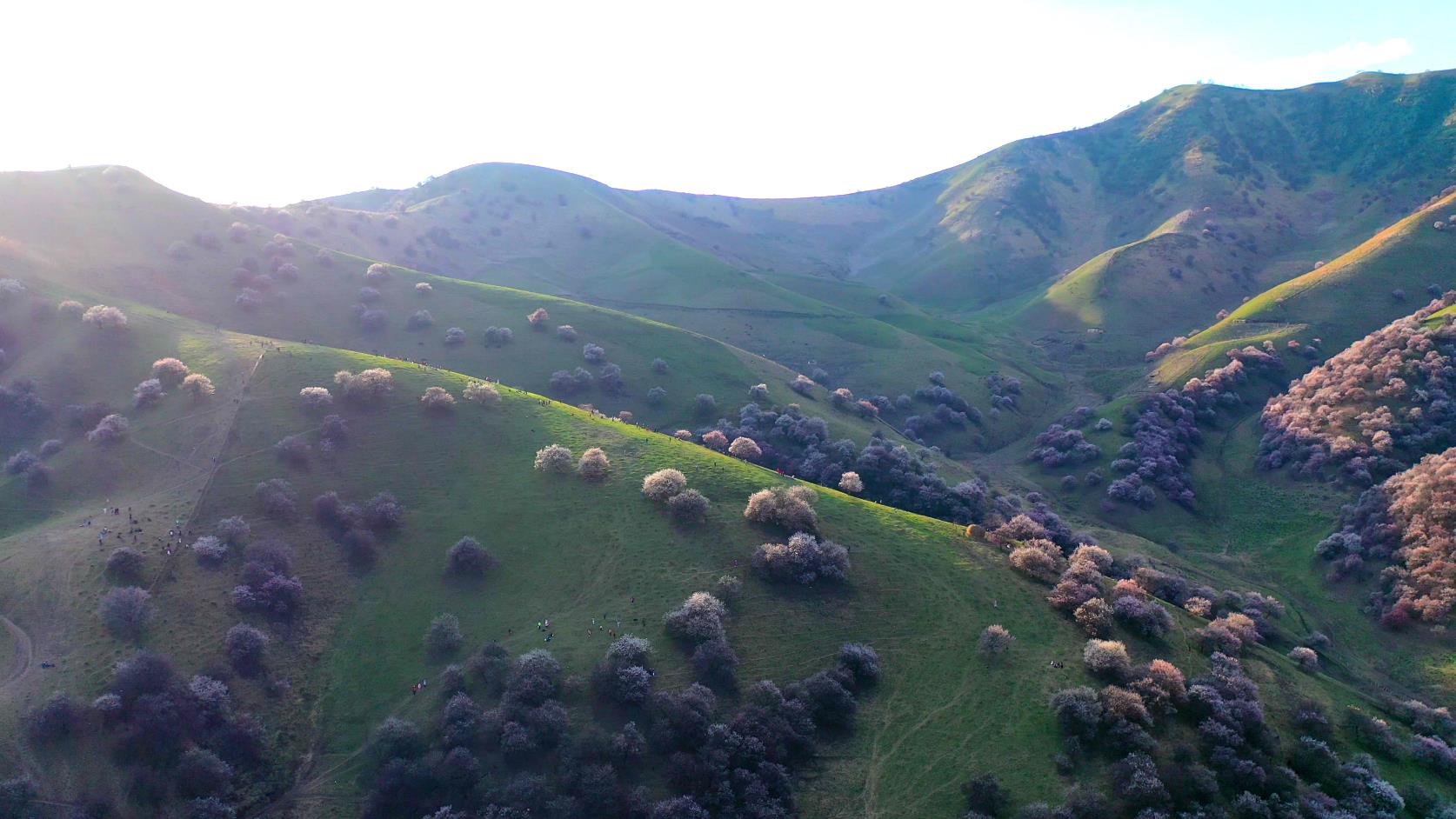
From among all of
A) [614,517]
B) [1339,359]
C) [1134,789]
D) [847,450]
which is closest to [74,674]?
[614,517]

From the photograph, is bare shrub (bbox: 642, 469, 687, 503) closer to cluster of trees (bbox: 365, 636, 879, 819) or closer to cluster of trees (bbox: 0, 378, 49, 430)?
cluster of trees (bbox: 365, 636, 879, 819)

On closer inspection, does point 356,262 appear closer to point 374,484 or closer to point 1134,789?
point 374,484

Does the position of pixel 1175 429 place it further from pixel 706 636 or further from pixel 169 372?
pixel 169 372

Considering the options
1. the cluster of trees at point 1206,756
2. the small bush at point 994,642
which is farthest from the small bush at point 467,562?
the cluster of trees at point 1206,756

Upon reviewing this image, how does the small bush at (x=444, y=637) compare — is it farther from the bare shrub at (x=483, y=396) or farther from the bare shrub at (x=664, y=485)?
the bare shrub at (x=483, y=396)

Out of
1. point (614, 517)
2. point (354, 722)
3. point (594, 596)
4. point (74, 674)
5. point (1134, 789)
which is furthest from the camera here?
point (614, 517)

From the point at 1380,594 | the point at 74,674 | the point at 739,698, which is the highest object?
the point at 74,674

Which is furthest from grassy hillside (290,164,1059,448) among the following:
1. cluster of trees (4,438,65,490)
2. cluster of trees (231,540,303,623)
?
cluster of trees (4,438,65,490)
